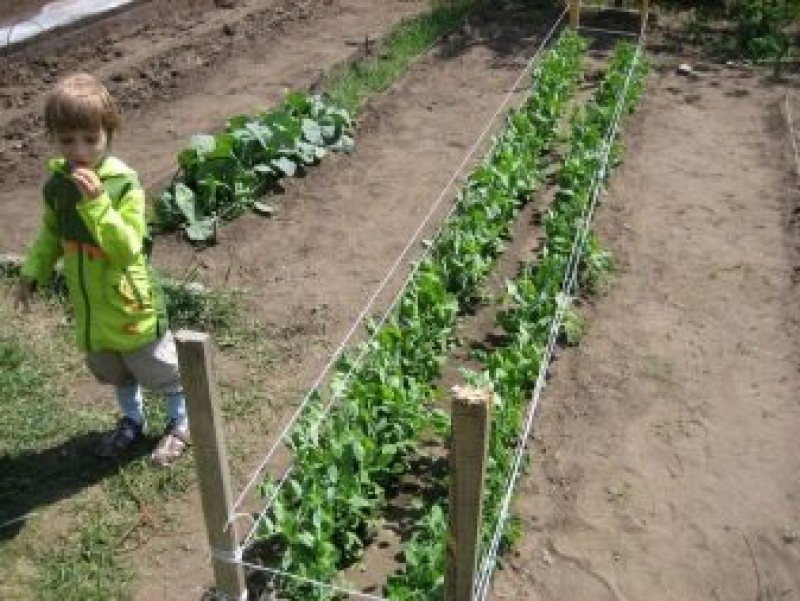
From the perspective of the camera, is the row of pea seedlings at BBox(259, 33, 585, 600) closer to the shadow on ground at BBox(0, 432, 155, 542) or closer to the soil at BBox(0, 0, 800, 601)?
the soil at BBox(0, 0, 800, 601)

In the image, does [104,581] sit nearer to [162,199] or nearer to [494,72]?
[162,199]

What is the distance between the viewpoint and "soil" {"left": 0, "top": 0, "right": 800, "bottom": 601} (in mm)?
4266

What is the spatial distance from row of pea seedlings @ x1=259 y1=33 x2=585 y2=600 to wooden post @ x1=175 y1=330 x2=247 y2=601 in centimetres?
30

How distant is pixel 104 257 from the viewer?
12.9 feet

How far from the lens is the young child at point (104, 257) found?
11.9ft

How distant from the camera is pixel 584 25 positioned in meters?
11.8

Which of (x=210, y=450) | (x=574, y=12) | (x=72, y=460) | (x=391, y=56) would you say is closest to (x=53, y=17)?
(x=391, y=56)

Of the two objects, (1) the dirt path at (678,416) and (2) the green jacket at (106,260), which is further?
(1) the dirt path at (678,416)

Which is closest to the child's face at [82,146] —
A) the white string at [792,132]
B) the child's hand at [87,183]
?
the child's hand at [87,183]

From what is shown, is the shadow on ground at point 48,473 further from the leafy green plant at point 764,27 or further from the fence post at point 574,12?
the leafy green plant at point 764,27

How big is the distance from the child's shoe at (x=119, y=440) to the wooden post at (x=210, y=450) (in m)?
1.20

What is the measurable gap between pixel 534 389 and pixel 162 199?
3.19 metres

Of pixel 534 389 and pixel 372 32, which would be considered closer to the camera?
pixel 534 389

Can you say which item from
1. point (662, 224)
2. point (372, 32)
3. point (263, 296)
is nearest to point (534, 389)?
point (263, 296)
